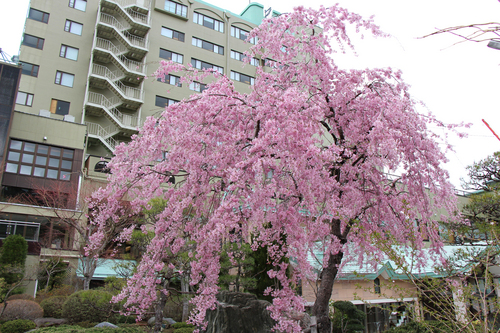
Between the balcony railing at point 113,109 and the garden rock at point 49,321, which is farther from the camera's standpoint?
the balcony railing at point 113,109

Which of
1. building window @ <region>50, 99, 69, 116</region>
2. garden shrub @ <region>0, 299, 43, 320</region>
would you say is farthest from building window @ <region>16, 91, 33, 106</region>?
garden shrub @ <region>0, 299, 43, 320</region>

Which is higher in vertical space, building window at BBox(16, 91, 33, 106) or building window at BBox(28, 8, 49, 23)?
building window at BBox(28, 8, 49, 23)

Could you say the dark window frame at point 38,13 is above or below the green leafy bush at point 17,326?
above

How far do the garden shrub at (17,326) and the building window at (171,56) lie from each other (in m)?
24.6

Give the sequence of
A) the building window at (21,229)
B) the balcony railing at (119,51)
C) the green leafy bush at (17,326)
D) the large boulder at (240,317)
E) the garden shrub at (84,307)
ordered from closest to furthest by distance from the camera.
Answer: the large boulder at (240,317) → the green leafy bush at (17,326) → the garden shrub at (84,307) → the building window at (21,229) → the balcony railing at (119,51)

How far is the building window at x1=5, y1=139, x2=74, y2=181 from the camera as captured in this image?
20.1 meters

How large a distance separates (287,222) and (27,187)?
20218 mm

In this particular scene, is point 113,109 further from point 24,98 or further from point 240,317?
point 240,317

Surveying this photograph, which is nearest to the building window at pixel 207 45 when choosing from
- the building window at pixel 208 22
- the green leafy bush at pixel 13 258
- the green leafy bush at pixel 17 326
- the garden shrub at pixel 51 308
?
the building window at pixel 208 22

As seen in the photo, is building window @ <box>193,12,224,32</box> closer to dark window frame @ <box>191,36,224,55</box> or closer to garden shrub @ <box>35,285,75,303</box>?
dark window frame @ <box>191,36,224,55</box>

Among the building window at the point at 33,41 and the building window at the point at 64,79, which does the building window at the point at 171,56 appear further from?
the building window at the point at 33,41

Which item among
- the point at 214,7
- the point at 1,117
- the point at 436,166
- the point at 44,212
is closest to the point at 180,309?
the point at 44,212

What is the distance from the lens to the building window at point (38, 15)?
2605 centimetres

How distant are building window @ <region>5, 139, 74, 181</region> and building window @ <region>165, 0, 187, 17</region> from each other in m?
18.7
